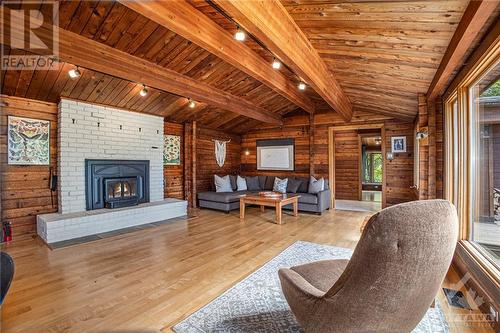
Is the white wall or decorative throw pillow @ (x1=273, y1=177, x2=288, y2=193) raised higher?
the white wall

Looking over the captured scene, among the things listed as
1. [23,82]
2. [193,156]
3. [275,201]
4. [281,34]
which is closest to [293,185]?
[275,201]

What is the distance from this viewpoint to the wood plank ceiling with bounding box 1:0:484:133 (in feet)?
6.50

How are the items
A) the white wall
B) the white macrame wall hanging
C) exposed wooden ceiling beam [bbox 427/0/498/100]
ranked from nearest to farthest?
exposed wooden ceiling beam [bbox 427/0/498/100] < the white wall < the white macrame wall hanging

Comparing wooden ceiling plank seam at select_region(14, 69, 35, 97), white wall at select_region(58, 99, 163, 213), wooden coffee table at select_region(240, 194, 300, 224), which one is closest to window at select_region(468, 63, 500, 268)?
wooden coffee table at select_region(240, 194, 300, 224)

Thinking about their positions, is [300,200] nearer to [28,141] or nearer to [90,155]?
[90,155]

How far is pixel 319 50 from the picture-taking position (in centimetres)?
298

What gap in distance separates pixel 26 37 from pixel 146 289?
9.45 feet

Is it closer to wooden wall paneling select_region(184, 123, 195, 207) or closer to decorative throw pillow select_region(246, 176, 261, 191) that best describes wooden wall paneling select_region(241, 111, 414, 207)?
decorative throw pillow select_region(246, 176, 261, 191)

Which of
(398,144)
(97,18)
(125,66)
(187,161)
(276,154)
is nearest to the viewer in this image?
(97,18)

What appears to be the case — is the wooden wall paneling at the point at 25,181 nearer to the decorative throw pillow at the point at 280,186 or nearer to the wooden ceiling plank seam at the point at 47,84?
the wooden ceiling plank seam at the point at 47,84

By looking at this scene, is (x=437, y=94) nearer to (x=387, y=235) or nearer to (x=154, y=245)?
(x=387, y=235)

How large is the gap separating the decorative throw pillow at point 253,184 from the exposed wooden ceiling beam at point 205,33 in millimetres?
3584

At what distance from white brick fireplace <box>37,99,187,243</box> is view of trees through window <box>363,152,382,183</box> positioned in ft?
30.0

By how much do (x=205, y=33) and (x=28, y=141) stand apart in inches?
140
